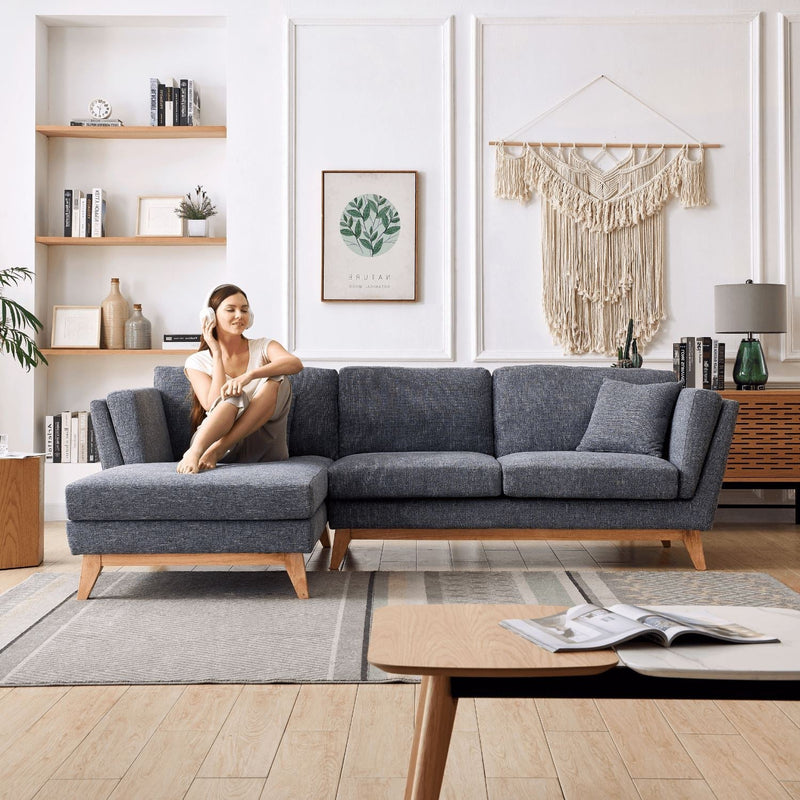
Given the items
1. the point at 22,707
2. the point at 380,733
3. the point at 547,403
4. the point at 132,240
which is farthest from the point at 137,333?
the point at 380,733

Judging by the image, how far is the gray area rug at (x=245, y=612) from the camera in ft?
7.44

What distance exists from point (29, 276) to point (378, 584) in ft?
9.15

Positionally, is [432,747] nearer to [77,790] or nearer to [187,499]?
[77,790]

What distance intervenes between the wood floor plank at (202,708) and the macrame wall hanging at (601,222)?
3119mm

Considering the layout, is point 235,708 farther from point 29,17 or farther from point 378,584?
point 29,17

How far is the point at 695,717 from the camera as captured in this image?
6.42 feet

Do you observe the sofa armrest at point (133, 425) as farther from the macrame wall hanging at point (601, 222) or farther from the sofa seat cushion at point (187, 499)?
the macrame wall hanging at point (601, 222)

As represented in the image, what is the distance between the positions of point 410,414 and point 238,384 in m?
0.95

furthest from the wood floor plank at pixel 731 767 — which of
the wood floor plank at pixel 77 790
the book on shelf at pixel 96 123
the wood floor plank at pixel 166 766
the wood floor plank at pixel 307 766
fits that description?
the book on shelf at pixel 96 123

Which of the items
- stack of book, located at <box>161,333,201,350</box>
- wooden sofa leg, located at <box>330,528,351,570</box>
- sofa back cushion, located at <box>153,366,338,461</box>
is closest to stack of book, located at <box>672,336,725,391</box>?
sofa back cushion, located at <box>153,366,338,461</box>

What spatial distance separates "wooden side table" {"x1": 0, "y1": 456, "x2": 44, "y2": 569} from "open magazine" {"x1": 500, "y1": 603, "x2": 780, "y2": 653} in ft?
8.69

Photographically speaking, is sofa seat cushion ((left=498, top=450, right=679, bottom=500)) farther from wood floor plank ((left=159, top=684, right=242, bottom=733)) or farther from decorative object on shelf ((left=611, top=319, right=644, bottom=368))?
wood floor plank ((left=159, top=684, right=242, bottom=733))

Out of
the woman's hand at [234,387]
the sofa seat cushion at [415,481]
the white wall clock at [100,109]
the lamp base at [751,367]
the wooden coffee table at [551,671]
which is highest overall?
the white wall clock at [100,109]

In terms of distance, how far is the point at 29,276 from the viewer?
4785mm
